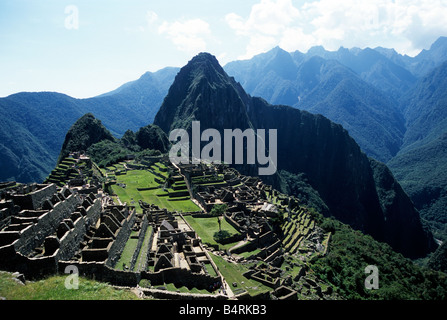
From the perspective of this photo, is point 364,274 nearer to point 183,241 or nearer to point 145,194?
point 183,241

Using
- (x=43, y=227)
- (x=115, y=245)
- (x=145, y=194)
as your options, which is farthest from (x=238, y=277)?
(x=145, y=194)

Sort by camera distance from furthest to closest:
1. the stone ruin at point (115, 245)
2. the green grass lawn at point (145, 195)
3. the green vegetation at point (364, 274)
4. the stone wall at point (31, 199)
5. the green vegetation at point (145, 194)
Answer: the green vegetation at point (145, 194) → the green grass lawn at point (145, 195) → the green vegetation at point (364, 274) → the stone wall at point (31, 199) → the stone ruin at point (115, 245)

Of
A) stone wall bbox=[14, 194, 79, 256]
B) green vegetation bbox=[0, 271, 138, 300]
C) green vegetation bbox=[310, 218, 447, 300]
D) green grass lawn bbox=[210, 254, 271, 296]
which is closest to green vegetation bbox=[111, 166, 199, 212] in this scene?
stone wall bbox=[14, 194, 79, 256]

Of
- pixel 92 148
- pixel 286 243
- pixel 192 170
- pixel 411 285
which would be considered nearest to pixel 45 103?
pixel 92 148

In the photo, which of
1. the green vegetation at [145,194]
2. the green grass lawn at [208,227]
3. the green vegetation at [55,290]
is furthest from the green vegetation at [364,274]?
the green vegetation at [55,290]

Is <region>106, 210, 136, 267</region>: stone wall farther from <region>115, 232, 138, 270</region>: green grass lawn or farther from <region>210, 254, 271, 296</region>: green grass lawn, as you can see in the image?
<region>210, 254, 271, 296</region>: green grass lawn

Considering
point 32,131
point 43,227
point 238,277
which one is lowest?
point 238,277

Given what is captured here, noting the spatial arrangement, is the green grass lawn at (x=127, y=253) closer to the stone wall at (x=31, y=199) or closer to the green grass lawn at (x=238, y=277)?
the stone wall at (x=31, y=199)
